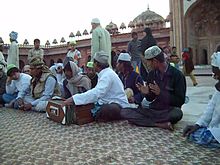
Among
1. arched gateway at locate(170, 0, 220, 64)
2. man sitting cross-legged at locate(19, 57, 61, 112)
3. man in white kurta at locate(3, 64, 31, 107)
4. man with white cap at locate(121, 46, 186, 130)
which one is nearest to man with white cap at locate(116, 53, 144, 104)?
man with white cap at locate(121, 46, 186, 130)

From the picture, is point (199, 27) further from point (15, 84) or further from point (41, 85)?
point (41, 85)

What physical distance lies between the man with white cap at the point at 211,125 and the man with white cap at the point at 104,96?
122cm

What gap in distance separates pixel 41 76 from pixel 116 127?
1.85m

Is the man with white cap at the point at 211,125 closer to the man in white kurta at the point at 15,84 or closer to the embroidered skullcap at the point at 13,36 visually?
the man in white kurta at the point at 15,84

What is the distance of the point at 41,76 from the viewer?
471cm

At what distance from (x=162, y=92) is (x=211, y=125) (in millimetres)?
770

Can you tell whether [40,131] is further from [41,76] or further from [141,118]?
[41,76]

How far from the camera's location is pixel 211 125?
2580 millimetres

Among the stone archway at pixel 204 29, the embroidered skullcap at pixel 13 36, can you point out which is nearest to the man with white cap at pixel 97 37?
the embroidered skullcap at pixel 13 36

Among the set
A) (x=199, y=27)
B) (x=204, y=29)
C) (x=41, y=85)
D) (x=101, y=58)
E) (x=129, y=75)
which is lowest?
(x=41, y=85)

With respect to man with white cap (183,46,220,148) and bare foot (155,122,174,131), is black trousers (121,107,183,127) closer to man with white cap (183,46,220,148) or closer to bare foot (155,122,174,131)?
bare foot (155,122,174,131)

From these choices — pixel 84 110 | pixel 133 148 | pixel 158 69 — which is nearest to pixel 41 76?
pixel 84 110

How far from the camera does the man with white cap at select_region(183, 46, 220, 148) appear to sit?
98.8 inches

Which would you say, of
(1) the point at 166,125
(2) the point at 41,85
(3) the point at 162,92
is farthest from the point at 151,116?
(2) the point at 41,85
